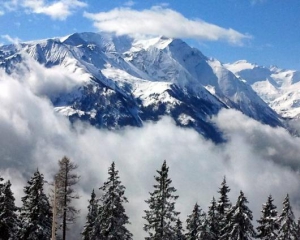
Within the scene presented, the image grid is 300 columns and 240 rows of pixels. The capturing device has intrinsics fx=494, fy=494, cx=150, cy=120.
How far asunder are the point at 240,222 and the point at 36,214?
21.6 m

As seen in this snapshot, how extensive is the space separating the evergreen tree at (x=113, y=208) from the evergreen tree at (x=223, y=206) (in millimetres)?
11368

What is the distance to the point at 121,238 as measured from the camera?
5303cm

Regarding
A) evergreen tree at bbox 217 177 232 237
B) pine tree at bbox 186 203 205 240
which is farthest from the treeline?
pine tree at bbox 186 203 205 240

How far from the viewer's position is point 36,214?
5119 centimetres

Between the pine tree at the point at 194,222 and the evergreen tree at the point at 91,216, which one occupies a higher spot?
the evergreen tree at the point at 91,216

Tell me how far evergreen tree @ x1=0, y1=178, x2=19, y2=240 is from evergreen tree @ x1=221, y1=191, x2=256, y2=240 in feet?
73.7

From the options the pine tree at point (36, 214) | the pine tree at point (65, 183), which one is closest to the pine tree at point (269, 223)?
the pine tree at point (65, 183)

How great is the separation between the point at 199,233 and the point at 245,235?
6.10 meters

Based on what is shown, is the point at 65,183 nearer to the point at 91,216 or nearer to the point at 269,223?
the point at 91,216

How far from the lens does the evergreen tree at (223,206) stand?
184ft

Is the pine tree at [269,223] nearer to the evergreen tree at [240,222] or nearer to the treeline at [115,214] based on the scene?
the treeline at [115,214]

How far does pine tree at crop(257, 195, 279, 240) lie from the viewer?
5166cm

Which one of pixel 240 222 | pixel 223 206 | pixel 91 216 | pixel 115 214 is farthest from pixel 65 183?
pixel 223 206

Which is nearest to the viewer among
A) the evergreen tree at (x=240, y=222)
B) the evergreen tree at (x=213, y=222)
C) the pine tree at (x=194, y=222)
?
the evergreen tree at (x=240, y=222)
